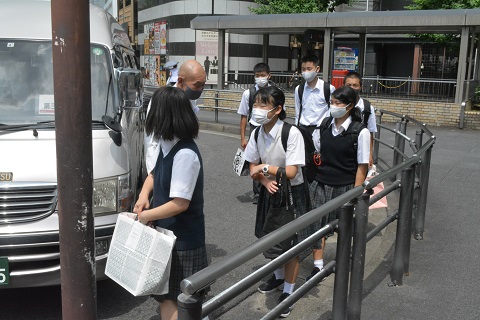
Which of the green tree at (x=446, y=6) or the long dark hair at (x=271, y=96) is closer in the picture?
the long dark hair at (x=271, y=96)

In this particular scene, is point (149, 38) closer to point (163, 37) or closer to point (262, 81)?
point (163, 37)

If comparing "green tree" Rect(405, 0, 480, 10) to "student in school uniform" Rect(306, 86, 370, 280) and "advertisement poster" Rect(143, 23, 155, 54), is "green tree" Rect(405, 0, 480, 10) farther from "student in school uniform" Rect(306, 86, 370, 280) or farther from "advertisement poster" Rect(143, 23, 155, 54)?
"student in school uniform" Rect(306, 86, 370, 280)

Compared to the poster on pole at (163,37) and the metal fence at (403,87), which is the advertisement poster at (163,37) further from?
the metal fence at (403,87)

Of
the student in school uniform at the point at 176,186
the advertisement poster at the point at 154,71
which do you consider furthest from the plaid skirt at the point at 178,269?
the advertisement poster at the point at 154,71

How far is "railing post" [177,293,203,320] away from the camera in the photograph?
1979 millimetres

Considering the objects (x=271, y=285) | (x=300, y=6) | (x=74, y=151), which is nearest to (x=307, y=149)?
(x=271, y=285)

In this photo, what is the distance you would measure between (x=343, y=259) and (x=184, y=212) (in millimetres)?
1049

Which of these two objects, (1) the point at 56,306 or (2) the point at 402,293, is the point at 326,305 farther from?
(1) the point at 56,306

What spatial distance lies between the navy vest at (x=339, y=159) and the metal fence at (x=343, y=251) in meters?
0.42

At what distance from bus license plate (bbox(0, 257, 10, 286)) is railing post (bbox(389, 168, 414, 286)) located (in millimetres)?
3082

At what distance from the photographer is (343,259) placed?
3357 mm

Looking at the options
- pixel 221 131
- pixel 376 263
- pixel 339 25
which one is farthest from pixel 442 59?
pixel 376 263

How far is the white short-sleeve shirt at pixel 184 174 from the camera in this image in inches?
120

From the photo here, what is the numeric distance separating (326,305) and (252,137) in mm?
1459
